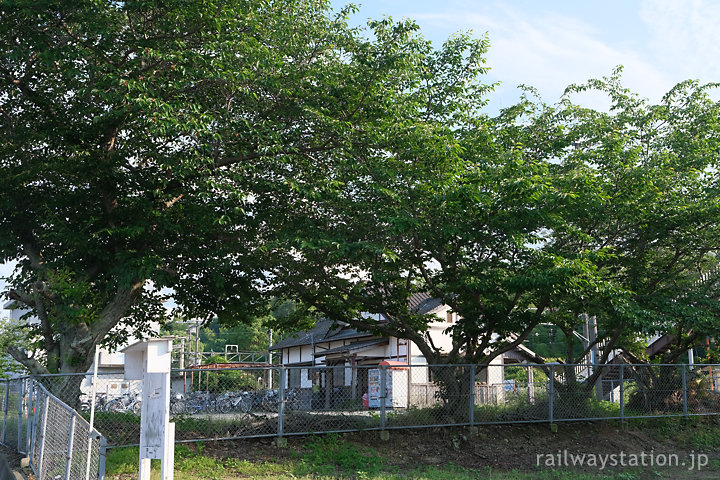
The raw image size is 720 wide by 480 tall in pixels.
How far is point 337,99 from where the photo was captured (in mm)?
13812

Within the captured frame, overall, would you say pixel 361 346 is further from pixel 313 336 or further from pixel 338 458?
pixel 338 458

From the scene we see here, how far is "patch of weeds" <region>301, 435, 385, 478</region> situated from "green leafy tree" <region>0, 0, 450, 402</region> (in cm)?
443

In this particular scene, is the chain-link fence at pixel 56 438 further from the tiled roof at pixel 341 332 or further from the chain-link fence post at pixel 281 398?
the tiled roof at pixel 341 332

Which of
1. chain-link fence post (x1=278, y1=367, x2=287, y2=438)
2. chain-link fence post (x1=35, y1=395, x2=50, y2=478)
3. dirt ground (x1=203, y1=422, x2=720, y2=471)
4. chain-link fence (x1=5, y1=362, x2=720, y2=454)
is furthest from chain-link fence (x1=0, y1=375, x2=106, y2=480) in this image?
chain-link fence post (x1=278, y1=367, x2=287, y2=438)

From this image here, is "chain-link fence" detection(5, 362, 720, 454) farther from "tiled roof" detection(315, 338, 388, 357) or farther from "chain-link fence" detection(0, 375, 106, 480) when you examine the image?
"tiled roof" detection(315, 338, 388, 357)

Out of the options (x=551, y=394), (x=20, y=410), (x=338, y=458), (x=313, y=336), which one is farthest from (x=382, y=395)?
(x=313, y=336)

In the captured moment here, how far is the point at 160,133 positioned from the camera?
1169cm

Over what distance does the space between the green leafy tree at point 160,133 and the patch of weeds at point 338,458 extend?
4430 mm

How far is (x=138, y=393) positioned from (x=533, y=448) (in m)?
18.6

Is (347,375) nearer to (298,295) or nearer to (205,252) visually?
(298,295)

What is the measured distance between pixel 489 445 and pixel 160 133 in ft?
33.9

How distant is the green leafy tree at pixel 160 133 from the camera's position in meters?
12.3

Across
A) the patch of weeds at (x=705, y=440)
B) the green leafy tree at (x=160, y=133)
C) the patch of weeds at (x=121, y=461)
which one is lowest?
→ the patch of weeds at (x=705, y=440)

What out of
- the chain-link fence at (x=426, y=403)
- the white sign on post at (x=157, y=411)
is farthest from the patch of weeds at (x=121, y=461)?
the white sign on post at (x=157, y=411)
